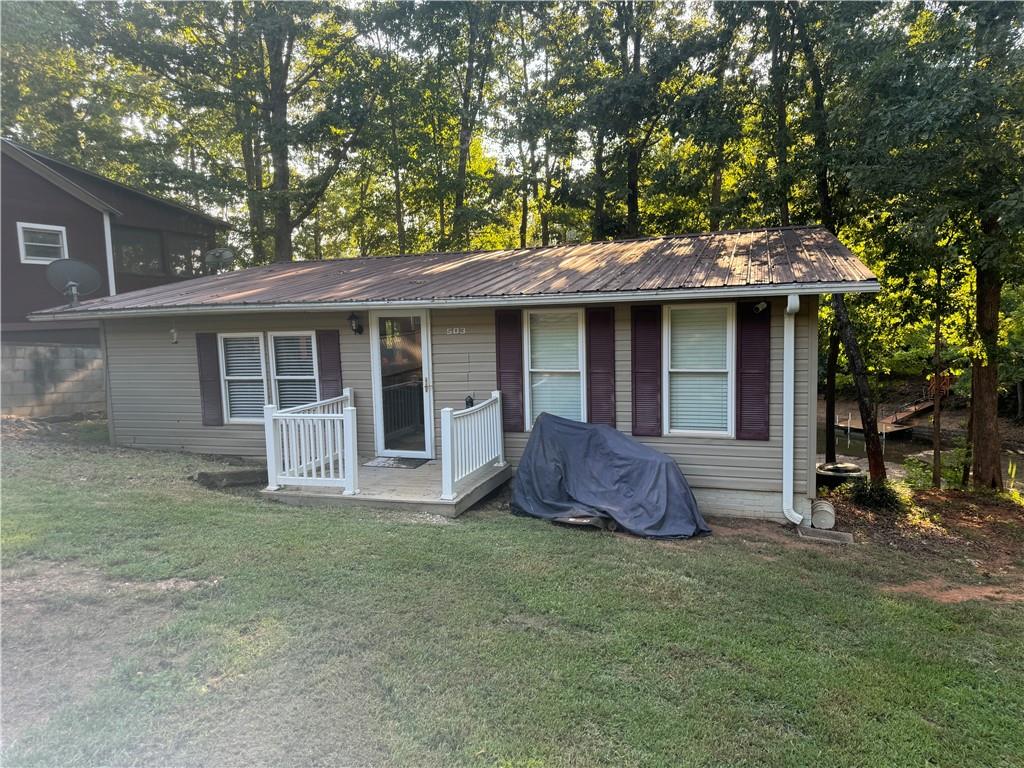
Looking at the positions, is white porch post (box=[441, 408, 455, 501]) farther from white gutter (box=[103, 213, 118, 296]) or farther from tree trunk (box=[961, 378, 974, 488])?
white gutter (box=[103, 213, 118, 296])

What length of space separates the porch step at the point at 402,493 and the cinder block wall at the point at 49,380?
7.56 metres

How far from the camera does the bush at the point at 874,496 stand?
7730mm

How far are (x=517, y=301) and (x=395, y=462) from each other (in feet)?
8.86

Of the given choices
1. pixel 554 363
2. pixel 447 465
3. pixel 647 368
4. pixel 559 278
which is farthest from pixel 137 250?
pixel 647 368

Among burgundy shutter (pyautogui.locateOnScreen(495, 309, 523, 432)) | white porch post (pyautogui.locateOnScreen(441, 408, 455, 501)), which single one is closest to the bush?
burgundy shutter (pyautogui.locateOnScreen(495, 309, 523, 432))

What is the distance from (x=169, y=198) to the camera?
1817cm

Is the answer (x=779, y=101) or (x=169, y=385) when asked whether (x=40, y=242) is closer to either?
(x=169, y=385)

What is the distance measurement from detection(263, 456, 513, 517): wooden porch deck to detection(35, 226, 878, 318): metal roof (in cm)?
196

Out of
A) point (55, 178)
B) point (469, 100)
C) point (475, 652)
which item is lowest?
point (475, 652)

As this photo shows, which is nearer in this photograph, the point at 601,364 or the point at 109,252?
the point at 601,364

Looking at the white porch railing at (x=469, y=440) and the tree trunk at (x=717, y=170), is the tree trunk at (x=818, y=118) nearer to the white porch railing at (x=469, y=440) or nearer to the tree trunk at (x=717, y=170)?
the tree trunk at (x=717, y=170)

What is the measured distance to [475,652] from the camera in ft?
10.3

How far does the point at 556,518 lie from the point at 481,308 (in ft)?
8.72

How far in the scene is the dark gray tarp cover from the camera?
18.0ft
